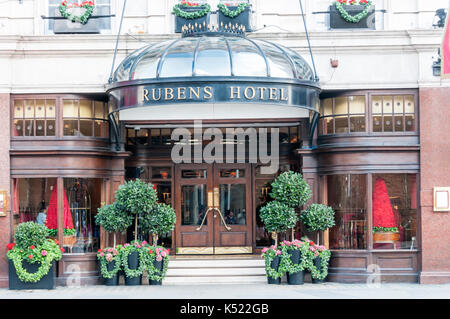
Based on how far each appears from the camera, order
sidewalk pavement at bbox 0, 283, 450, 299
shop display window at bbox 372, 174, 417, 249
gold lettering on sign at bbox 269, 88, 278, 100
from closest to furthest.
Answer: sidewalk pavement at bbox 0, 283, 450, 299
gold lettering on sign at bbox 269, 88, 278, 100
shop display window at bbox 372, 174, 417, 249

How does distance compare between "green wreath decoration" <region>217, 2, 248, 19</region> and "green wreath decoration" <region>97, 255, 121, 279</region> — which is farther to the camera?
"green wreath decoration" <region>217, 2, 248, 19</region>

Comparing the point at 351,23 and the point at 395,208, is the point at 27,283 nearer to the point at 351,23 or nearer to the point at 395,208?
the point at 395,208

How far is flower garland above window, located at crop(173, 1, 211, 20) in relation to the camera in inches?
643

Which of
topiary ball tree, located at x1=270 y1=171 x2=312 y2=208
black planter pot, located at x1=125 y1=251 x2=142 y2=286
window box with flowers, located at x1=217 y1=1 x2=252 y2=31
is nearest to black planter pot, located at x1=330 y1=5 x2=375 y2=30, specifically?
window box with flowers, located at x1=217 y1=1 x2=252 y2=31

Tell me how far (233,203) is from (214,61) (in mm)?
4683

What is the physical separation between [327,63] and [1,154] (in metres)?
7.61

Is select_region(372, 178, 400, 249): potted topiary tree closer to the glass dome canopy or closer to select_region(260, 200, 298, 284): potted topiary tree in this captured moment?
select_region(260, 200, 298, 284): potted topiary tree

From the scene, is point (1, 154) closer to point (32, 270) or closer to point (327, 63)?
point (32, 270)

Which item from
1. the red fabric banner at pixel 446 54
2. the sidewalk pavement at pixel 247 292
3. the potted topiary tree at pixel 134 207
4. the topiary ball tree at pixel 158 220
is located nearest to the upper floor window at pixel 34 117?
the potted topiary tree at pixel 134 207

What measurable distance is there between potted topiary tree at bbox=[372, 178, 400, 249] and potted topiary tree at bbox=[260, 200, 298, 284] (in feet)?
6.22

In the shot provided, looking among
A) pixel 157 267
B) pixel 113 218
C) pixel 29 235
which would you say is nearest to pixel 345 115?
pixel 157 267

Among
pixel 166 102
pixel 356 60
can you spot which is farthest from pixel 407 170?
pixel 166 102

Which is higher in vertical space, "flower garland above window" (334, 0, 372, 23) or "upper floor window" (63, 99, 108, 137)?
"flower garland above window" (334, 0, 372, 23)

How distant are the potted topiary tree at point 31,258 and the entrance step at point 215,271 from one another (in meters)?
2.62
